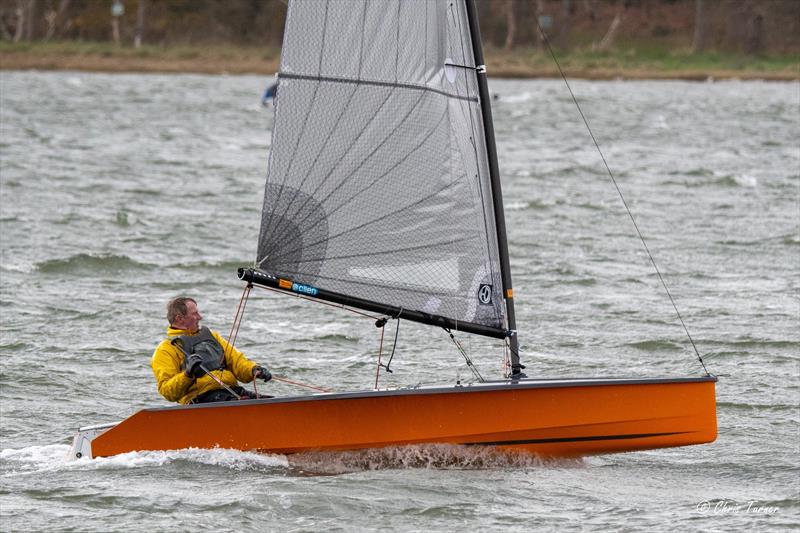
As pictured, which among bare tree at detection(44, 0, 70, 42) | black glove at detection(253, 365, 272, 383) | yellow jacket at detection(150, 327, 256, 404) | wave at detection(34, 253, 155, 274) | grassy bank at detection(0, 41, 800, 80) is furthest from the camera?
bare tree at detection(44, 0, 70, 42)

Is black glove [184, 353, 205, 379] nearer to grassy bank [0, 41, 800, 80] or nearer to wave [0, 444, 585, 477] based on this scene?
wave [0, 444, 585, 477]

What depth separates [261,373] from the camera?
9.97 metres

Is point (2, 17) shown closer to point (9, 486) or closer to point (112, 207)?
point (112, 207)

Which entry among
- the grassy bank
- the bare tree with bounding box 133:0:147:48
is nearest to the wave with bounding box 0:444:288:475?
the grassy bank

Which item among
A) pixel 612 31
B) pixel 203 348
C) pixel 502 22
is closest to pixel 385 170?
pixel 203 348

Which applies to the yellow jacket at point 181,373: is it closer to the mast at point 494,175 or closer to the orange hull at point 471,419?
the orange hull at point 471,419

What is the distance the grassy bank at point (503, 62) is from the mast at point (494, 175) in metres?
48.7

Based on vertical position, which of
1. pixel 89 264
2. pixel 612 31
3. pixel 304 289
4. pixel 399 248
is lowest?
pixel 89 264

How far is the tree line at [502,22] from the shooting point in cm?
6431

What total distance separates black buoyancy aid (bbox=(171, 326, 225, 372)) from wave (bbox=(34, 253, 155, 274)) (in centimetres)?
795

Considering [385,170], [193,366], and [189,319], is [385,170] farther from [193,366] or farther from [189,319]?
[193,366]

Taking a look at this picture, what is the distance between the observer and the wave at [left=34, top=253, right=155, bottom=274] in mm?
17641

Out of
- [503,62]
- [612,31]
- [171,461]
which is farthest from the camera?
[612,31]

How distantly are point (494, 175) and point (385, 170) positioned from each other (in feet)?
2.52
